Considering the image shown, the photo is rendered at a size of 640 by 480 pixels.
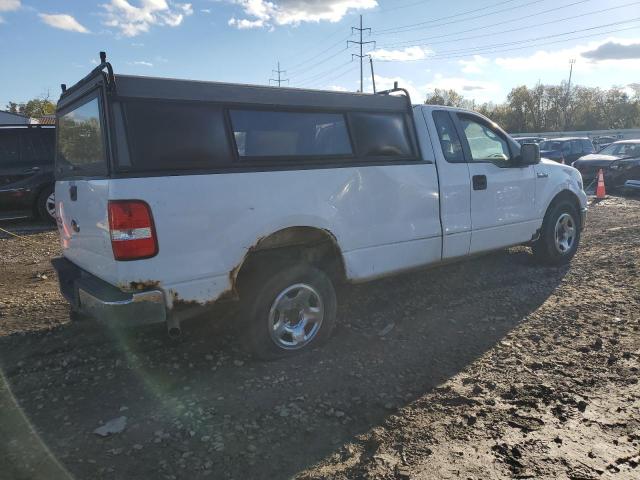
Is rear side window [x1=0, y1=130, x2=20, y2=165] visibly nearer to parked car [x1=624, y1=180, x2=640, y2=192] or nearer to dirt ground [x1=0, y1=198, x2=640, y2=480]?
dirt ground [x1=0, y1=198, x2=640, y2=480]

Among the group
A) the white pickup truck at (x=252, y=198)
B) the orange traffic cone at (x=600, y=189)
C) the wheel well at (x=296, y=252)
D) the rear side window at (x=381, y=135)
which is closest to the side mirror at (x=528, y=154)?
the white pickup truck at (x=252, y=198)

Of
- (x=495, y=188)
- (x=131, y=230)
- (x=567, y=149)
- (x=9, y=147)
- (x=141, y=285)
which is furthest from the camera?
(x=567, y=149)

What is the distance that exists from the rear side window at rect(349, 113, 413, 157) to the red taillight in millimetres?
1977

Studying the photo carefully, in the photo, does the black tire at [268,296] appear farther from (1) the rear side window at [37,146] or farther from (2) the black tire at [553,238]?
(1) the rear side window at [37,146]

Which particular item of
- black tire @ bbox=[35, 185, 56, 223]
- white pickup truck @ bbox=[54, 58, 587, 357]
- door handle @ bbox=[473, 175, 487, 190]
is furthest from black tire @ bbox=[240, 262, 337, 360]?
black tire @ bbox=[35, 185, 56, 223]

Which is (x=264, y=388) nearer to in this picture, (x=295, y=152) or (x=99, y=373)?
(x=99, y=373)

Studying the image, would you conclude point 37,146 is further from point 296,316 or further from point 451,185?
point 451,185

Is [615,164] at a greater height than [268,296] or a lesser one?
greater

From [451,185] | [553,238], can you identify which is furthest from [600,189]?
[451,185]

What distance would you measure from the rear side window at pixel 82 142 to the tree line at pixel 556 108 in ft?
258

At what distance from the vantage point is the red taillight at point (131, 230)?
3064 mm

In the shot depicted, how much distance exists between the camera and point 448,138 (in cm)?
512

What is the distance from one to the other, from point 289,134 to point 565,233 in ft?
14.5

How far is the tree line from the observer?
251ft
